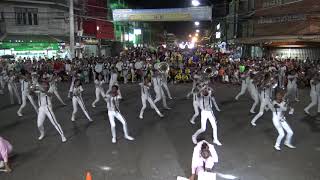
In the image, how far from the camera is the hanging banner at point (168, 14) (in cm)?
3275

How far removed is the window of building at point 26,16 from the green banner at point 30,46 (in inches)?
94.7

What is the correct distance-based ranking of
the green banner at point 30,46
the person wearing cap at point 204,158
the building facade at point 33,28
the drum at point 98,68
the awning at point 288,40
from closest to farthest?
the person wearing cap at point 204,158 < the drum at point 98,68 < the awning at point 288,40 < the green banner at point 30,46 < the building facade at point 33,28

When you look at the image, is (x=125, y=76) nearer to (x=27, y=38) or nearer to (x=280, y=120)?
(x=27, y=38)

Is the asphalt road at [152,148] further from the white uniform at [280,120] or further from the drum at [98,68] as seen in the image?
the drum at [98,68]

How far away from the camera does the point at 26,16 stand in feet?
114

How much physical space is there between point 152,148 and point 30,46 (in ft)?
87.2

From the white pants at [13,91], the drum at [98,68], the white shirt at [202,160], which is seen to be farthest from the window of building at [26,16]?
the white shirt at [202,160]

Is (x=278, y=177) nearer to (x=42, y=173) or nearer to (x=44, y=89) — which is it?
(x=42, y=173)

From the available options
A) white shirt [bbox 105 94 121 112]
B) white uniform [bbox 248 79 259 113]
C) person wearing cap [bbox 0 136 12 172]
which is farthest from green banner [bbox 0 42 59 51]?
person wearing cap [bbox 0 136 12 172]

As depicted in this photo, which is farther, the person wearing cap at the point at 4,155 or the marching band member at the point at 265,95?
the marching band member at the point at 265,95

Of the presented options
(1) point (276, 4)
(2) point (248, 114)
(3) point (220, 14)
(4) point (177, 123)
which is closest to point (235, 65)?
(1) point (276, 4)

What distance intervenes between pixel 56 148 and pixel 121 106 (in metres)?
6.52

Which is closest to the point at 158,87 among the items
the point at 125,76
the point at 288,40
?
the point at 125,76

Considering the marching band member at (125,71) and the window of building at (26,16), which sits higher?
the window of building at (26,16)
